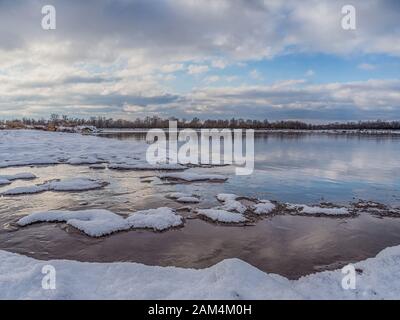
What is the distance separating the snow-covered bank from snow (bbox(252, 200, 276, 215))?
3.86 meters

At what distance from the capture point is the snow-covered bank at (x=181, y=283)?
4535 mm

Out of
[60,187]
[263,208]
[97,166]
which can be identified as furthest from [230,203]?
[97,166]

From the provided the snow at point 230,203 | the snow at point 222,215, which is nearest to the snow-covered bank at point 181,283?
the snow at point 222,215

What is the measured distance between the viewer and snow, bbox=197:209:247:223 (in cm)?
873

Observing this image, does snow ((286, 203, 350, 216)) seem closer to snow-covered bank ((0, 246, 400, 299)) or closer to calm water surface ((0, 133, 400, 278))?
calm water surface ((0, 133, 400, 278))

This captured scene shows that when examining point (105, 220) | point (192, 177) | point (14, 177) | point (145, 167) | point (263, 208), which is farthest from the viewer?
point (145, 167)

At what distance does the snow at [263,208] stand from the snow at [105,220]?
228cm

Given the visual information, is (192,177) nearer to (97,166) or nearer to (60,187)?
(60,187)

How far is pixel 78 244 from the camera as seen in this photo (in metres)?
7.02

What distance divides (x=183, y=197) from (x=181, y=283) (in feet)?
20.5

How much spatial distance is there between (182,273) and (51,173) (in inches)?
519

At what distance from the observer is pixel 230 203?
10.3m
